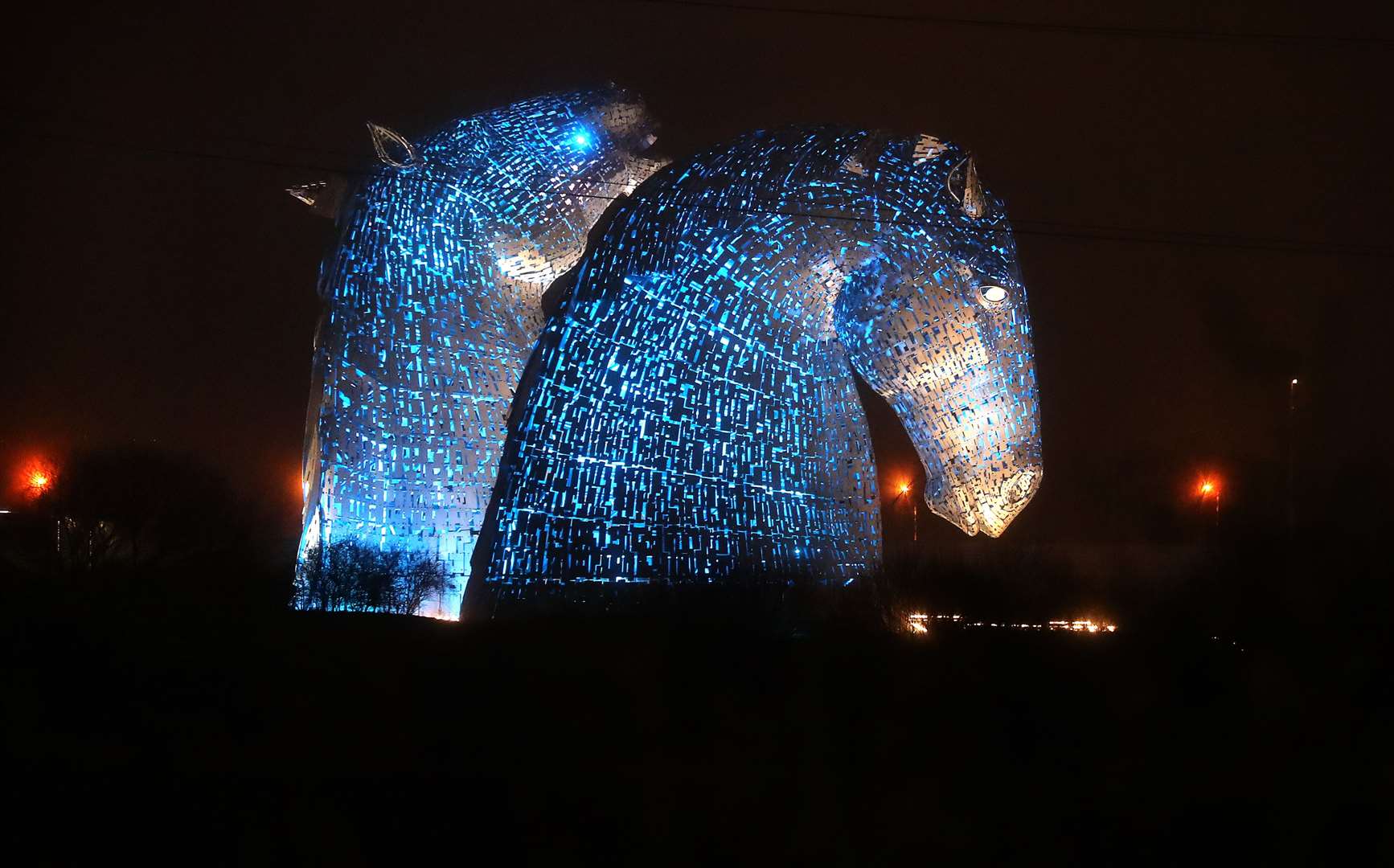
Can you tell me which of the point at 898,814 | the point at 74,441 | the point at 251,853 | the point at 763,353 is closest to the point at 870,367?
the point at 763,353

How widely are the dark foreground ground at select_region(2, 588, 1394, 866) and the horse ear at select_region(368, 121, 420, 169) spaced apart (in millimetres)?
3519

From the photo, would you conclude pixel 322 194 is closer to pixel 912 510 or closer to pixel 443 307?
pixel 443 307

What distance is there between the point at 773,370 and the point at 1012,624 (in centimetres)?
242

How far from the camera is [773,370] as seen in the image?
8.95 meters

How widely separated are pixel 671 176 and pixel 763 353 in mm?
Result: 1439

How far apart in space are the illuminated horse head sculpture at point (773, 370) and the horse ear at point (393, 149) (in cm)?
213

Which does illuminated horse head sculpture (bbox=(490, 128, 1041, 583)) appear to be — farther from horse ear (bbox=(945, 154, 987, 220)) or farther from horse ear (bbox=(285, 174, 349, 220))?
horse ear (bbox=(285, 174, 349, 220))

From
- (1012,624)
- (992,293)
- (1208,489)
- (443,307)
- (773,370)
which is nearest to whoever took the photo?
(992,293)

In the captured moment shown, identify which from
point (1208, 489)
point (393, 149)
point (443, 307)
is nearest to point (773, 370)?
point (443, 307)

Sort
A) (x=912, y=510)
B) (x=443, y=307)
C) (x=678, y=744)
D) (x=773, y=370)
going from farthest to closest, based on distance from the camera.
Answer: (x=912, y=510), (x=443, y=307), (x=773, y=370), (x=678, y=744)

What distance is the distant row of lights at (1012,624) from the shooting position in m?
9.08

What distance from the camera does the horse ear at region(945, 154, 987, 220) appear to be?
8.48 meters

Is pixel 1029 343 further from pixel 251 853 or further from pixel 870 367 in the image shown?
pixel 251 853

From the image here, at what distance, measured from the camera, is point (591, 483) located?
9117mm
